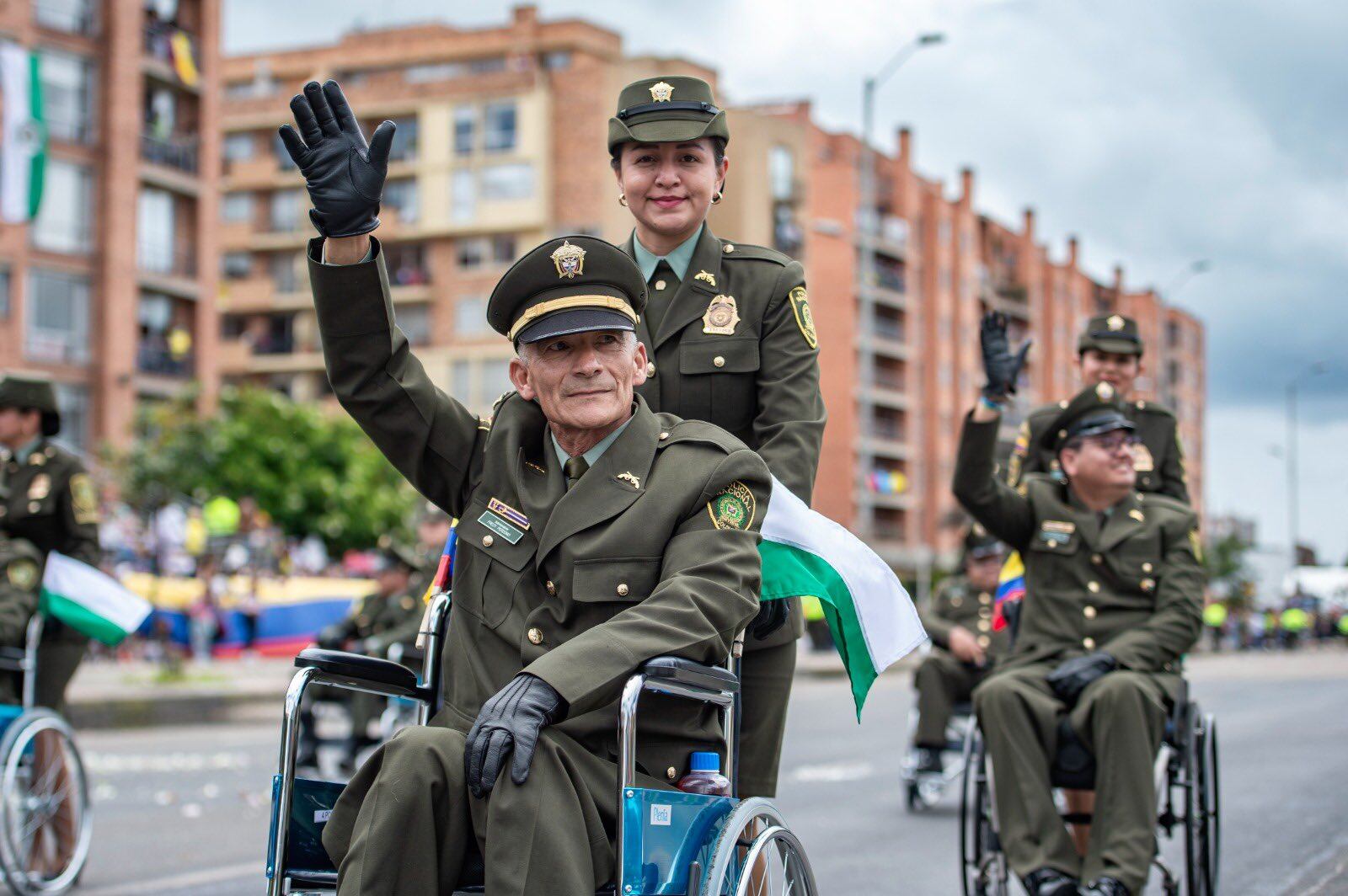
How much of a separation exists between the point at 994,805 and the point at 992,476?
50.8 inches

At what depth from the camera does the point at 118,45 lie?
44469 mm

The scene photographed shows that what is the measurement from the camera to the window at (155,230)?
46812 mm

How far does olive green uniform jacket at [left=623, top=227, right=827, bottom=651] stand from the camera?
497 cm

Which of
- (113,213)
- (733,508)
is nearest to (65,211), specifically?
(113,213)

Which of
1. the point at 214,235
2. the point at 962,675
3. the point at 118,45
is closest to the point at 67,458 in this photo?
the point at 962,675

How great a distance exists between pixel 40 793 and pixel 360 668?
175 inches

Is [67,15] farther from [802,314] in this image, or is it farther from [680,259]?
A: [802,314]

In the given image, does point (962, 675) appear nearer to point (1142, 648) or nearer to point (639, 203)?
point (1142, 648)

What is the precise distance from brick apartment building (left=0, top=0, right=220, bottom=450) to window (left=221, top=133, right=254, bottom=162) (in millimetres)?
24082

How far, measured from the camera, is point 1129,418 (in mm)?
7902

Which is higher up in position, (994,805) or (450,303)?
(450,303)

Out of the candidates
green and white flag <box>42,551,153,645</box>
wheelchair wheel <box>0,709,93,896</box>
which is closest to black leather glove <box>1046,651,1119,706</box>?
green and white flag <box>42,551,153,645</box>

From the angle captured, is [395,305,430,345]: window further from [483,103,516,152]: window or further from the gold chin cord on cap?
the gold chin cord on cap

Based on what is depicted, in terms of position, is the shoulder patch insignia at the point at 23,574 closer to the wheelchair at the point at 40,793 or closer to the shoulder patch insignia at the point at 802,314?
the wheelchair at the point at 40,793
